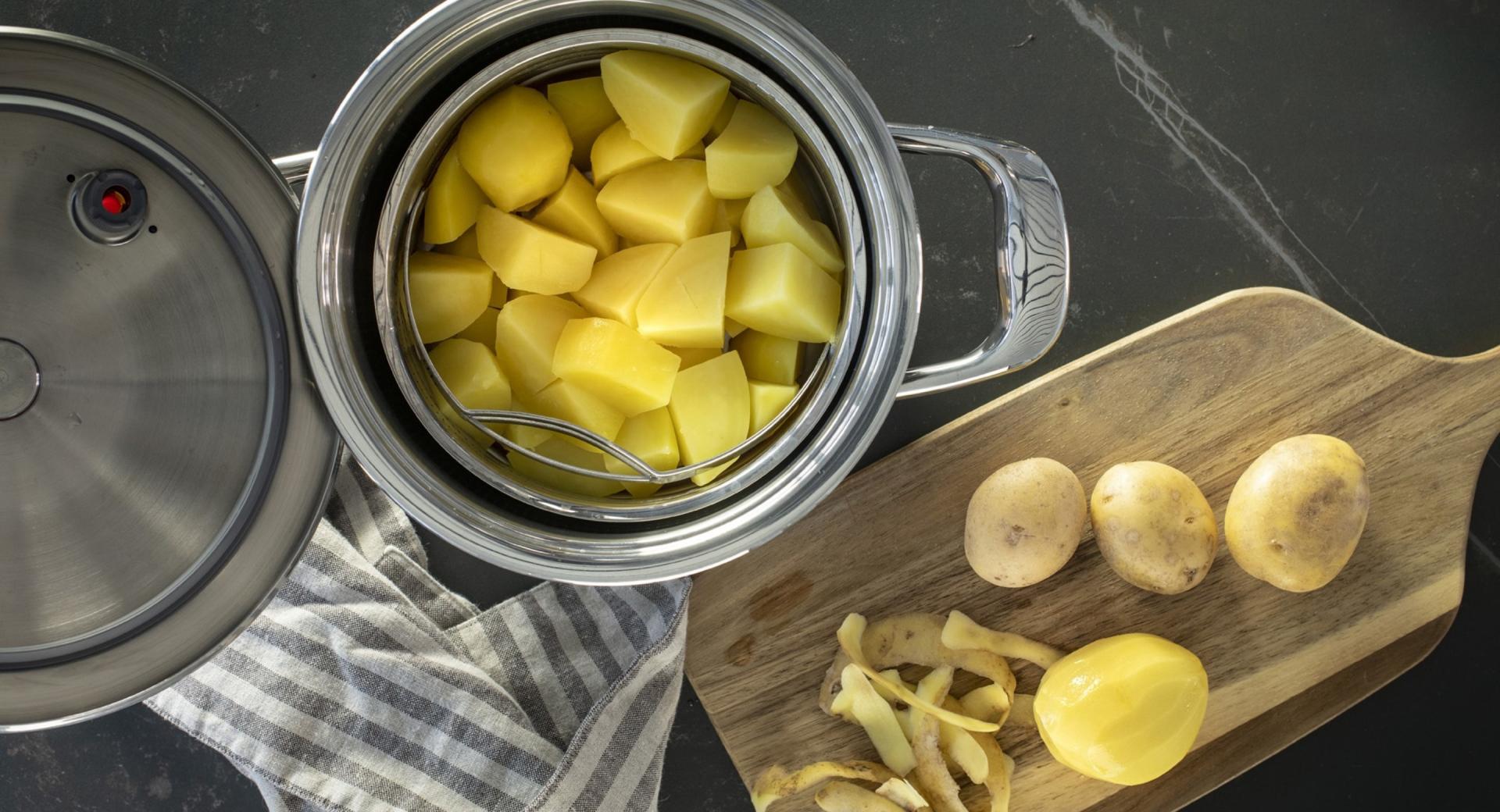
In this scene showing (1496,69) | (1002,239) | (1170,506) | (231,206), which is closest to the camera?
(231,206)

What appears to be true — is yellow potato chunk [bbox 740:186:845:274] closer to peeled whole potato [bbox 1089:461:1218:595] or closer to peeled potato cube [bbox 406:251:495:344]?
peeled potato cube [bbox 406:251:495:344]

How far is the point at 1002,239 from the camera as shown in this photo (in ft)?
2.88

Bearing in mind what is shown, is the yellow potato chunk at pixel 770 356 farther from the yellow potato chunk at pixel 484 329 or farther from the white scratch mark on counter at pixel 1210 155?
the white scratch mark on counter at pixel 1210 155

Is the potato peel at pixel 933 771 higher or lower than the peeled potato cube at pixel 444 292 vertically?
lower

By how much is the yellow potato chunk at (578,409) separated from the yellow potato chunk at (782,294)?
0.14 m

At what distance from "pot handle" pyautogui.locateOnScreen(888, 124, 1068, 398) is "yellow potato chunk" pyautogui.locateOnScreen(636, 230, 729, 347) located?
17cm

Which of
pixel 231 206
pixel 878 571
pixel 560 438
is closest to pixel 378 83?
pixel 231 206

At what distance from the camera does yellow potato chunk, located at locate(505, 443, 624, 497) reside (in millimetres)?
909

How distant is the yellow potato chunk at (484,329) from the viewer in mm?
927

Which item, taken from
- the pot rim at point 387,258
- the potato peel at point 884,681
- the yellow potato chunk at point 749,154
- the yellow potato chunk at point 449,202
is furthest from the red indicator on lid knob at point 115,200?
the potato peel at point 884,681

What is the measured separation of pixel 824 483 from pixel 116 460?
0.54 metres

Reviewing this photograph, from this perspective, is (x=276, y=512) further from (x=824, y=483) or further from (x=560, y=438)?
(x=824, y=483)

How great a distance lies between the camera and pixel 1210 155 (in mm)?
1254

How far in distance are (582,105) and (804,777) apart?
2.41 feet
